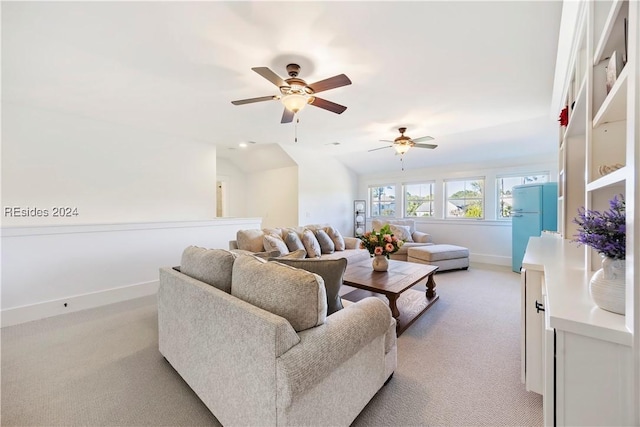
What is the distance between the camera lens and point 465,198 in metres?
6.01

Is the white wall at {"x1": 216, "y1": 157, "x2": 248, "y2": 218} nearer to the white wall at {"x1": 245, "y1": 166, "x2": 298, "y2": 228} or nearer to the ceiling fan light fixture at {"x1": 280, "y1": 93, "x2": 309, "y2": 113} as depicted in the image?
the white wall at {"x1": 245, "y1": 166, "x2": 298, "y2": 228}

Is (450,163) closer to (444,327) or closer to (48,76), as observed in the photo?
(444,327)

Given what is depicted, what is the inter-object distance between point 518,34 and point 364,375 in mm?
2616

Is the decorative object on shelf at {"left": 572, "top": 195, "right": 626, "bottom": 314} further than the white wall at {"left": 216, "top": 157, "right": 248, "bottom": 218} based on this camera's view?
No

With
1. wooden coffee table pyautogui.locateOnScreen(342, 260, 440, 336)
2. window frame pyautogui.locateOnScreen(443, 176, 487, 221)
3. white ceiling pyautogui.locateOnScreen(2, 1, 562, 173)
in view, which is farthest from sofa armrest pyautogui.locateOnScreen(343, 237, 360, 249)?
window frame pyautogui.locateOnScreen(443, 176, 487, 221)

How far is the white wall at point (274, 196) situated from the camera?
20.1 feet

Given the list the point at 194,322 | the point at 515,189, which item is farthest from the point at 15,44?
the point at 515,189

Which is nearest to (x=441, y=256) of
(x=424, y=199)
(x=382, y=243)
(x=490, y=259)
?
(x=490, y=259)

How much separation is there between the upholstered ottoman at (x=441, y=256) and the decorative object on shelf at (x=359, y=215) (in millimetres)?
2519

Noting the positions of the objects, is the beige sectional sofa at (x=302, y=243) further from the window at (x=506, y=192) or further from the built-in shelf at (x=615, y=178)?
the window at (x=506, y=192)

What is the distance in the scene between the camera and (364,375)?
1480mm

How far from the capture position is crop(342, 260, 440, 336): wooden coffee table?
2568 millimetres

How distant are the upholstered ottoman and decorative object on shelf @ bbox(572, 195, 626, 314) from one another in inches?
157

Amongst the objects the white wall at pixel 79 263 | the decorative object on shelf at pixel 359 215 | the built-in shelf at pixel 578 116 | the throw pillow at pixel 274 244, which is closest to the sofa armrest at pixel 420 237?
the decorative object on shelf at pixel 359 215
